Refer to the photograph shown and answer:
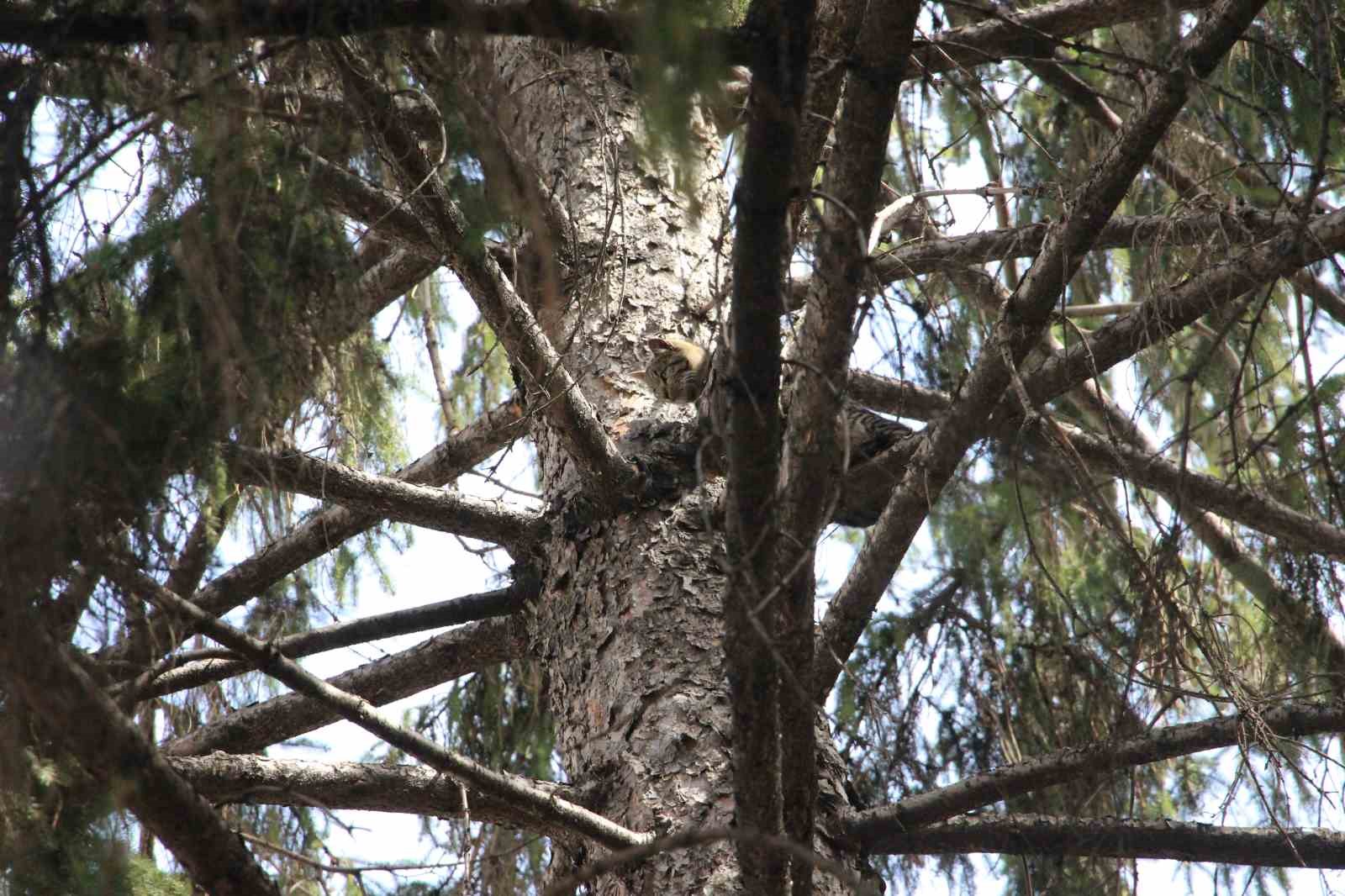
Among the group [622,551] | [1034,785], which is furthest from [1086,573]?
[622,551]

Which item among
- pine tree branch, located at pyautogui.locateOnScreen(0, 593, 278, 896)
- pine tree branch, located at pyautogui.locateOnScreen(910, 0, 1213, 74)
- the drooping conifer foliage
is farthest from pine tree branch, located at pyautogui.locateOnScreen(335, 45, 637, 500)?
pine tree branch, located at pyautogui.locateOnScreen(910, 0, 1213, 74)

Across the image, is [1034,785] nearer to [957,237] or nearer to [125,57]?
[957,237]

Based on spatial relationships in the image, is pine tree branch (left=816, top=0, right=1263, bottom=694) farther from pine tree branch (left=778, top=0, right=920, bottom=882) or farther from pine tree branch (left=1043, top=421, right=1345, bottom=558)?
pine tree branch (left=1043, top=421, right=1345, bottom=558)

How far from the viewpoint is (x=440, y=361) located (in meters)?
4.64

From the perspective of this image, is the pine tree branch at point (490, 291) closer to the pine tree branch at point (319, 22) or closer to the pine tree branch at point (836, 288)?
the pine tree branch at point (319, 22)

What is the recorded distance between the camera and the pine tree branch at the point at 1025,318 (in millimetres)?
1998

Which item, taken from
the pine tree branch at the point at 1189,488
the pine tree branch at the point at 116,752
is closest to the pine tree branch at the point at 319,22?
the pine tree branch at the point at 116,752

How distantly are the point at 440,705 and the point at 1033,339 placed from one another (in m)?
2.87

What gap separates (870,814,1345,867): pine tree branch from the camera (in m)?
2.41

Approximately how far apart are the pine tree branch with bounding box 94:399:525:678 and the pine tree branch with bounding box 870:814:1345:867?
1.25 meters

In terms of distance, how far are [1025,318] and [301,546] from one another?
1.85 metres

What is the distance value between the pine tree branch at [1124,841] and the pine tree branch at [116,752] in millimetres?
1311

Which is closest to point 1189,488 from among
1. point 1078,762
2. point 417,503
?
point 1078,762

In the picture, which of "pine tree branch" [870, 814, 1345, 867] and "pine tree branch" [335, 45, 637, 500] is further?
"pine tree branch" [870, 814, 1345, 867]
